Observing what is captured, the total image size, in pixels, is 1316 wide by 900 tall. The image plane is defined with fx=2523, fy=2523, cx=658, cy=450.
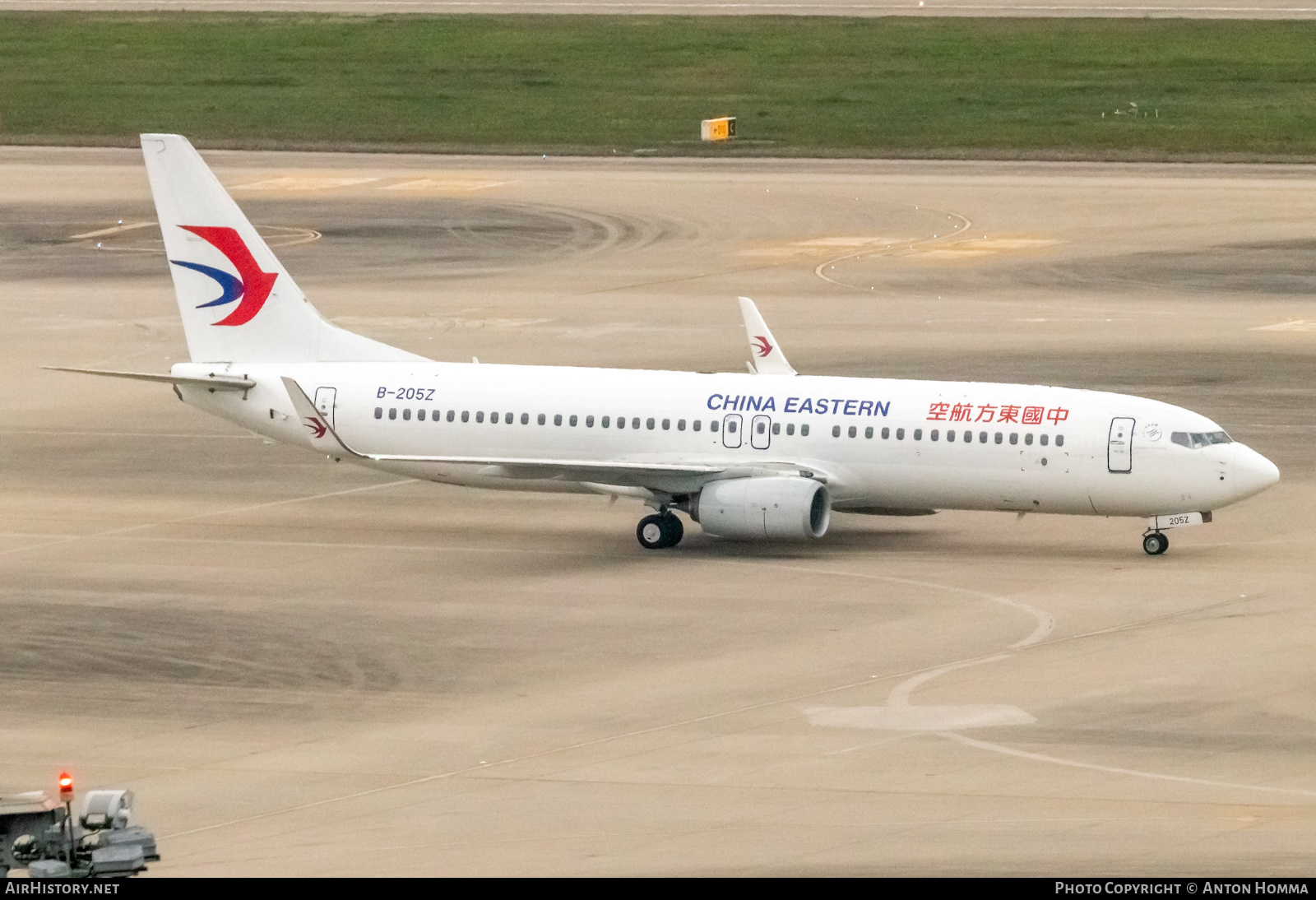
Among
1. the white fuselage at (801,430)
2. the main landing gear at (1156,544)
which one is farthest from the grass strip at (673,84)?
the main landing gear at (1156,544)

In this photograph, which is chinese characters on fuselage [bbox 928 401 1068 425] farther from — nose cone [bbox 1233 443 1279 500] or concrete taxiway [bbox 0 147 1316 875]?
nose cone [bbox 1233 443 1279 500]

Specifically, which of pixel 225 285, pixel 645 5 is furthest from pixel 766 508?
pixel 645 5

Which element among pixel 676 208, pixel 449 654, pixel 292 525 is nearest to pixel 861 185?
pixel 676 208

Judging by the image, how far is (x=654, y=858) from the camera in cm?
3016

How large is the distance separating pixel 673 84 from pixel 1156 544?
8013cm

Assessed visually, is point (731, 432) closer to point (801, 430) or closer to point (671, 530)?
point (801, 430)

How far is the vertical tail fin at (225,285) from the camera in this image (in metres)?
53.0

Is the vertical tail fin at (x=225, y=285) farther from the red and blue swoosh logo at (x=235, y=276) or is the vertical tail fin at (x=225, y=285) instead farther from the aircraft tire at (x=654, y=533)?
the aircraft tire at (x=654, y=533)

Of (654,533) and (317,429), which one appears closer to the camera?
(654,533)

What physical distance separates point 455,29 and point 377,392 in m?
91.8

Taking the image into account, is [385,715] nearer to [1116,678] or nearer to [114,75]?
[1116,678]

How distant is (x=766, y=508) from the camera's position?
48.0 meters

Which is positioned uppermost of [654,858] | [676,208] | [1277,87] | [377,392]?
[1277,87]

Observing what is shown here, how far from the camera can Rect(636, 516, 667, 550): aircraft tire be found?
163 feet
